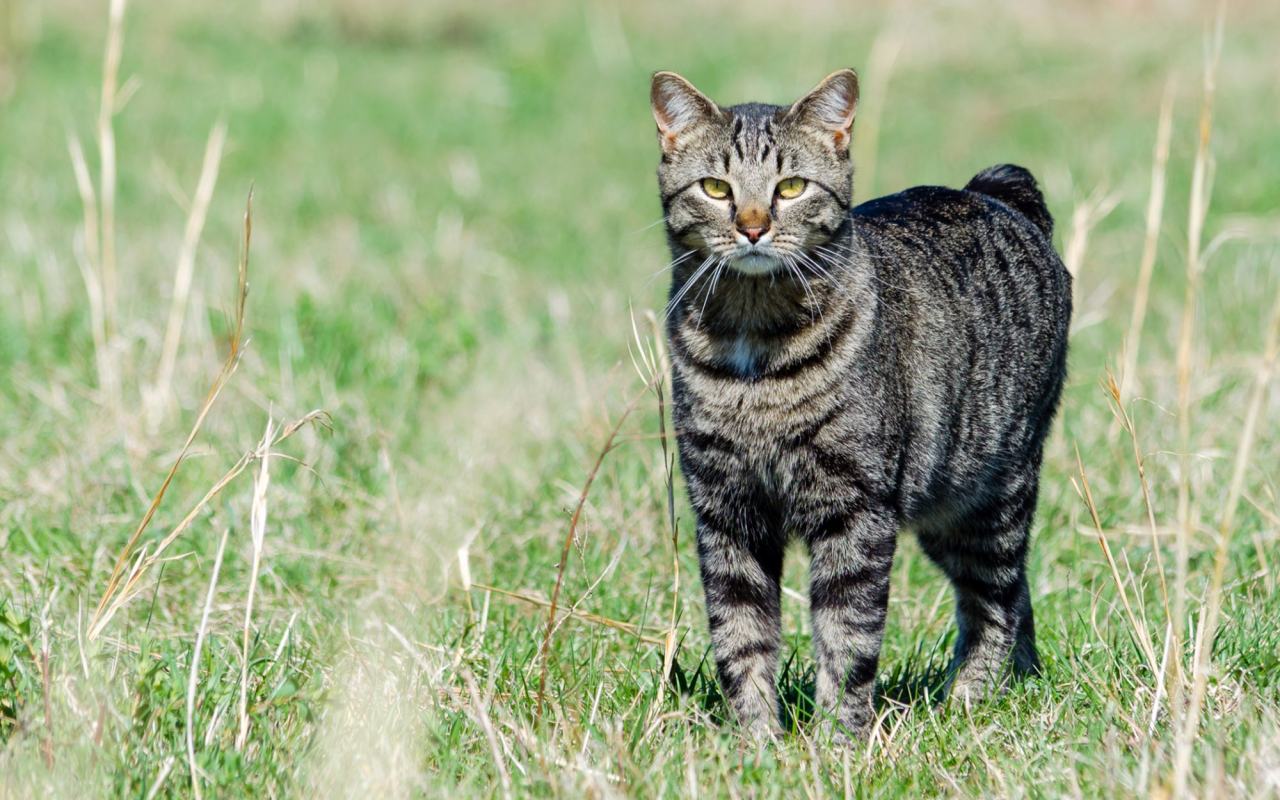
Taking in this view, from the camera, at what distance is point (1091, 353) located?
5.66m

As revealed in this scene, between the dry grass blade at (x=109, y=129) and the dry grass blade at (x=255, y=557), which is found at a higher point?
the dry grass blade at (x=109, y=129)

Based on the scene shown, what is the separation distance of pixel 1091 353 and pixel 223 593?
3.49 metres

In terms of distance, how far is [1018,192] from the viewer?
391 cm

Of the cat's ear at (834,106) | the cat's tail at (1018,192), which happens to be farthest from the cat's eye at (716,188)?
the cat's tail at (1018,192)

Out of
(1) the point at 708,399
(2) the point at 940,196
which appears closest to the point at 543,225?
(2) the point at 940,196

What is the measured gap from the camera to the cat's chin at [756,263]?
3.05 meters

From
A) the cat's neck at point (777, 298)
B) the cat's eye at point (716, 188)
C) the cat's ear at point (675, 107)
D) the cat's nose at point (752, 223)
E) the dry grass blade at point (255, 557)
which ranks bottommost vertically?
the dry grass blade at point (255, 557)

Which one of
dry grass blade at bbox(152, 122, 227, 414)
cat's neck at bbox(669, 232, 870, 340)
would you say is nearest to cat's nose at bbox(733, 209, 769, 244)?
cat's neck at bbox(669, 232, 870, 340)

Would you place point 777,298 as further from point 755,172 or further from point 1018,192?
point 1018,192

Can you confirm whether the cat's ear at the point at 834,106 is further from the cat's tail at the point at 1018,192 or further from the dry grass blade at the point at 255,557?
the dry grass blade at the point at 255,557

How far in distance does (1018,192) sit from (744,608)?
1.46 m

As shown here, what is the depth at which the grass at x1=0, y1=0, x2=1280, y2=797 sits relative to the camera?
263 cm

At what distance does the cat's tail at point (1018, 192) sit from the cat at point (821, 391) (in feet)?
1.39

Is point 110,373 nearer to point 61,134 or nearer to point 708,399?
point 708,399
